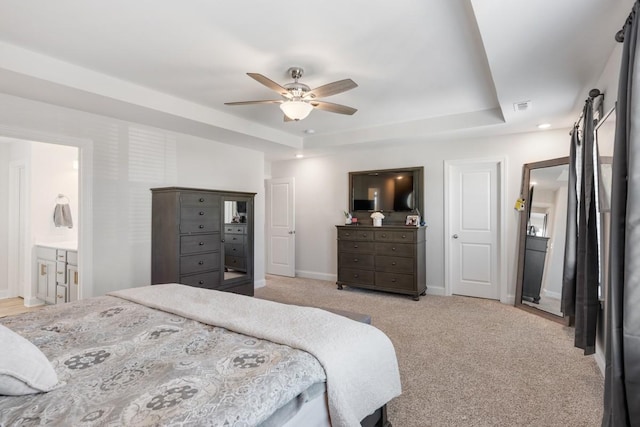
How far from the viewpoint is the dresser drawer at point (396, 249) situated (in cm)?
466

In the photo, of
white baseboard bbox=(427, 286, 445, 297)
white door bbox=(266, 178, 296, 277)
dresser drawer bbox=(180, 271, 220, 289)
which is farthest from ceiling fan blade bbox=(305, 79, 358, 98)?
white door bbox=(266, 178, 296, 277)

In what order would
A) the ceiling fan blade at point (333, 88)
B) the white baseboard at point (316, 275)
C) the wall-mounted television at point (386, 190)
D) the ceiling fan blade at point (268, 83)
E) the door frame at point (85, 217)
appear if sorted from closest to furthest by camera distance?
the ceiling fan blade at point (268, 83) < the ceiling fan blade at point (333, 88) < the door frame at point (85, 217) < the wall-mounted television at point (386, 190) < the white baseboard at point (316, 275)

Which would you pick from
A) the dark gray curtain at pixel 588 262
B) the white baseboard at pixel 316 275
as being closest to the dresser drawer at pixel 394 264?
the white baseboard at pixel 316 275

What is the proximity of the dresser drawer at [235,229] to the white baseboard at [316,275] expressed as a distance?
1.97 metres

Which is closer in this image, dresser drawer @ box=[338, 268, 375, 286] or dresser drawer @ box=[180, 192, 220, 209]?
dresser drawer @ box=[180, 192, 220, 209]

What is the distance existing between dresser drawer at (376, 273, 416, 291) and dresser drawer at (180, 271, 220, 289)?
7.28 feet

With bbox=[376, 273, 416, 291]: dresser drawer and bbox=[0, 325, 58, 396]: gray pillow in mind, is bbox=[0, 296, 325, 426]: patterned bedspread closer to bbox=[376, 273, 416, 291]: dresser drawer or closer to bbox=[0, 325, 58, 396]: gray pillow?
bbox=[0, 325, 58, 396]: gray pillow

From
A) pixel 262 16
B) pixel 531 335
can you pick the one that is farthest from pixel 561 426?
pixel 262 16

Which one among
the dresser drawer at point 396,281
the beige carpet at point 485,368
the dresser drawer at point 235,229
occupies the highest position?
the dresser drawer at point 235,229

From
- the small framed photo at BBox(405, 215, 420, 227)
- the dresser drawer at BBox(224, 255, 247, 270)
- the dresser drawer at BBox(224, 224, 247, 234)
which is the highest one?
the small framed photo at BBox(405, 215, 420, 227)

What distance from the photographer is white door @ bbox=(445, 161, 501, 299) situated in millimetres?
4652

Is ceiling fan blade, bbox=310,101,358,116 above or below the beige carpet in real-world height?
above

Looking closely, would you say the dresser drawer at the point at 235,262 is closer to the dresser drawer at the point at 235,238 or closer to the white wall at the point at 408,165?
the dresser drawer at the point at 235,238

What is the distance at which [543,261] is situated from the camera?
13.2ft
